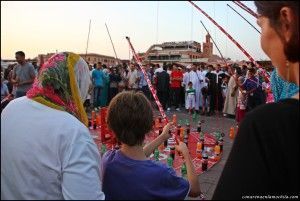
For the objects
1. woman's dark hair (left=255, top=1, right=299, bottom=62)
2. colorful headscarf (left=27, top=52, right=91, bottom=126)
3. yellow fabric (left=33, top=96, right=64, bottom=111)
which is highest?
woman's dark hair (left=255, top=1, right=299, bottom=62)

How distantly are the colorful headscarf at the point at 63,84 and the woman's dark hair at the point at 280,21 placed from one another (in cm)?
119

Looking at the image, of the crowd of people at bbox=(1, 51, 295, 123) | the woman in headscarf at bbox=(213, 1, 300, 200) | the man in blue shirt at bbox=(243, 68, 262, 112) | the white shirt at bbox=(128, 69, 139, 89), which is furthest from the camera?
the white shirt at bbox=(128, 69, 139, 89)

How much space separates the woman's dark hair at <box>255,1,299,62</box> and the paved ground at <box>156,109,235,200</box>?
4688 mm

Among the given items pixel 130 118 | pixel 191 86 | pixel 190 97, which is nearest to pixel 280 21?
pixel 130 118

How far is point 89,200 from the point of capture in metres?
1.84

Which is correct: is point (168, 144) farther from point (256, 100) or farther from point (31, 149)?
point (31, 149)

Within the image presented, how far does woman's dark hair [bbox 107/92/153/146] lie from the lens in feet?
8.68

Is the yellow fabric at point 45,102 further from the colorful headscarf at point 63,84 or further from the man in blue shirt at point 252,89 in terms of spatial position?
the man in blue shirt at point 252,89

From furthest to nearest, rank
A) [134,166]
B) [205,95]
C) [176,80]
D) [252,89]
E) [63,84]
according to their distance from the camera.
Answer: [176,80]
[205,95]
[252,89]
[134,166]
[63,84]

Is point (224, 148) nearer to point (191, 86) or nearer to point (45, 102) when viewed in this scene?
point (191, 86)

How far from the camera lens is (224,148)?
31.4 feet

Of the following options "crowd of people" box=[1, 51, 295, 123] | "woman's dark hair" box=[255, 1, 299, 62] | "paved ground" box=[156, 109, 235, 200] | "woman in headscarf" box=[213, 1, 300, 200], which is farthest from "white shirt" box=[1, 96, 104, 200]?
"crowd of people" box=[1, 51, 295, 123]

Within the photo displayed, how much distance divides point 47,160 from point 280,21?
3.92 ft

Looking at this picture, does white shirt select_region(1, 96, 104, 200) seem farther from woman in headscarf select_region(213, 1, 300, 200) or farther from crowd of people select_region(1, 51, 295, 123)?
crowd of people select_region(1, 51, 295, 123)
